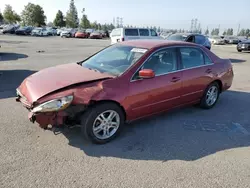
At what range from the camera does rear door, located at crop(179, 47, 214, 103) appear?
4.54m

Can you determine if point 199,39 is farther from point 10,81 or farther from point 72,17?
point 72,17

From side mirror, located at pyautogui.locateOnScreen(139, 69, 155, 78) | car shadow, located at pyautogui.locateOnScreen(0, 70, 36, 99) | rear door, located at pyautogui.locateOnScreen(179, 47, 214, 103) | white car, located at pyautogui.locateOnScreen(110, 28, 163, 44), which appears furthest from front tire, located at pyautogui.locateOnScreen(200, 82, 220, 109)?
white car, located at pyautogui.locateOnScreen(110, 28, 163, 44)

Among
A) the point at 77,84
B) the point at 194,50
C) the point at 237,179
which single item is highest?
the point at 194,50

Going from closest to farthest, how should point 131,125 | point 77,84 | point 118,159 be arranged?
point 118,159 < point 77,84 < point 131,125

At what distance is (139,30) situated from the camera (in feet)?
57.0

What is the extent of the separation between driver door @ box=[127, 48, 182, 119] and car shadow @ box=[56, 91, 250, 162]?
0.36 m

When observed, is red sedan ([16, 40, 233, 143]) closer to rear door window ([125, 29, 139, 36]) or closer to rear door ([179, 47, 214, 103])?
rear door ([179, 47, 214, 103])

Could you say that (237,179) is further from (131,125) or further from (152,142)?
(131,125)

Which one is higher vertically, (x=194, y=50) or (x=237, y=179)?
(x=194, y=50)

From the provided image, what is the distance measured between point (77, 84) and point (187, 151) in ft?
6.44

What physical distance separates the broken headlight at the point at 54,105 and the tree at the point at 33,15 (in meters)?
79.3

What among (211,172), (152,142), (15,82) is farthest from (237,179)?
(15,82)

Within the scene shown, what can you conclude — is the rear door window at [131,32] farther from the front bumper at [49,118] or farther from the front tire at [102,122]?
the front bumper at [49,118]

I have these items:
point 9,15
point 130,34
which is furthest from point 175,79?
point 9,15
